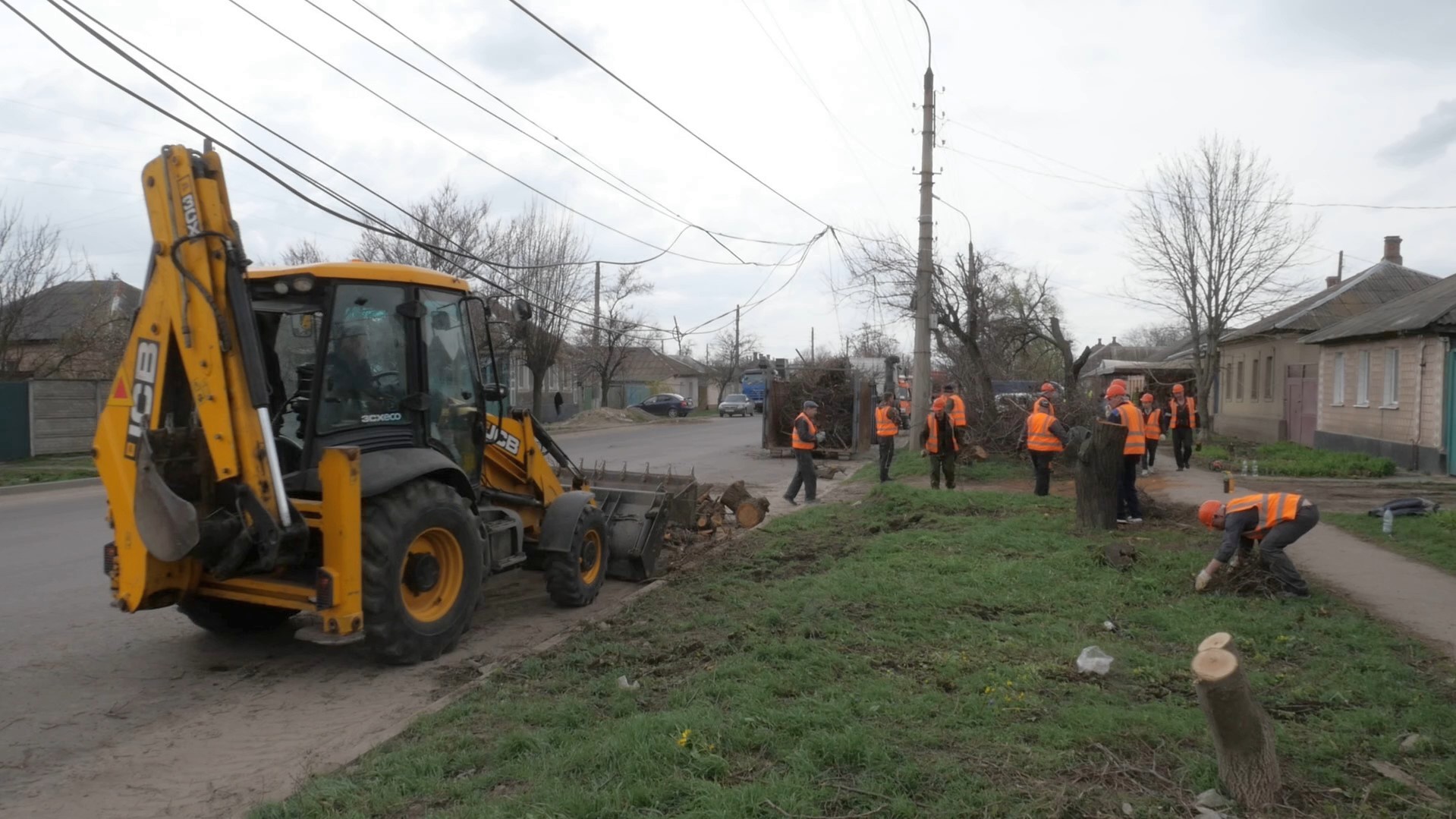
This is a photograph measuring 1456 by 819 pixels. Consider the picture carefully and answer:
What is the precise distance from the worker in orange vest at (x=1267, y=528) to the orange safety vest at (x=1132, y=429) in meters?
4.07

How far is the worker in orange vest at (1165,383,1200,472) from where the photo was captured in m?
18.7

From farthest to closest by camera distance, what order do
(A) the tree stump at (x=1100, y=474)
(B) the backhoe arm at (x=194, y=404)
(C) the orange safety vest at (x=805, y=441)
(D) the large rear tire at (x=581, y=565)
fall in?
(C) the orange safety vest at (x=805, y=441) < (A) the tree stump at (x=1100, y=474) < (D) the large rear tire at (x=581, y=565) < (B) the backhoe arm at (x=194, y=404)

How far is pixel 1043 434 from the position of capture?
13.7 meters

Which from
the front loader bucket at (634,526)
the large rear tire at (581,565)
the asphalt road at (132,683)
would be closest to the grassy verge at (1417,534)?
the front loader bucket at (634,526)

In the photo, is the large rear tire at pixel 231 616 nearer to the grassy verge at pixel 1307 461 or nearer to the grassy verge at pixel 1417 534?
the grassy verge at pixel 1417 534

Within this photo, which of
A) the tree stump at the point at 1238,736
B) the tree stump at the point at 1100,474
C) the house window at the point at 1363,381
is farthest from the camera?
the house window at the point at 1363,381

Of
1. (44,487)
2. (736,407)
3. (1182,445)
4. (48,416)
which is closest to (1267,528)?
(1182,445)

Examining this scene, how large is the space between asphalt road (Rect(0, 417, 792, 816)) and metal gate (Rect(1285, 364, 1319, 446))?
74.2 feet

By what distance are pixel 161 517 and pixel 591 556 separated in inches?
145

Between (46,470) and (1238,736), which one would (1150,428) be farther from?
(46,470)

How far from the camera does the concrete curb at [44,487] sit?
16359 mm

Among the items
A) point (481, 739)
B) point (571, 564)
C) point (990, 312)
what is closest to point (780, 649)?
point (481, 739)

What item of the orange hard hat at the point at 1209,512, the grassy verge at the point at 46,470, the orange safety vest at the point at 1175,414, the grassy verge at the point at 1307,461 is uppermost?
the orange safety vest at the point at 1175,414

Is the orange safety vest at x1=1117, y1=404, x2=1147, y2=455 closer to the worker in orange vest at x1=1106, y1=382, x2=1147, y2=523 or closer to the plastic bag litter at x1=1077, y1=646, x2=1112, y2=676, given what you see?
the worker in orange vest at x1=1106, y1=382, x2=1147, y2=523
